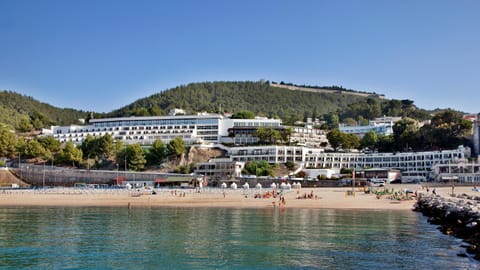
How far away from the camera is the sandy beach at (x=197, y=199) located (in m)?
56.2

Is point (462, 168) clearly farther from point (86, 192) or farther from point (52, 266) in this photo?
point (52, 266)

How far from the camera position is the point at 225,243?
2783 centimetres

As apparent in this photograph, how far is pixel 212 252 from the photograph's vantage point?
25.2 m

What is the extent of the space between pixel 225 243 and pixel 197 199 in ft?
114

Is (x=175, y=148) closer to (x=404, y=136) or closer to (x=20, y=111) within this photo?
(x=404, y=136)

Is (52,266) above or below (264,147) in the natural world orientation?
below

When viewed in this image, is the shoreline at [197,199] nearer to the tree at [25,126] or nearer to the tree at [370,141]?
the tree at [370,141]

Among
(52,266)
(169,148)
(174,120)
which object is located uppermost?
(174,120)

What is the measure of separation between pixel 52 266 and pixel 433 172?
272 ft

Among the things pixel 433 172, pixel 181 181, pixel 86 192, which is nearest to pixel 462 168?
pixel 433 172

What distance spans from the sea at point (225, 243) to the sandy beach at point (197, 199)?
14246 millimetres

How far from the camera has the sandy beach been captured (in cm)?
5616

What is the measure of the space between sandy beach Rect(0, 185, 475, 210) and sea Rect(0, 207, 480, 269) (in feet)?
46.7

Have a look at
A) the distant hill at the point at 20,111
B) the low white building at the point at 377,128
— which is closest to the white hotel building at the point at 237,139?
the low white building at the point at 377,128
